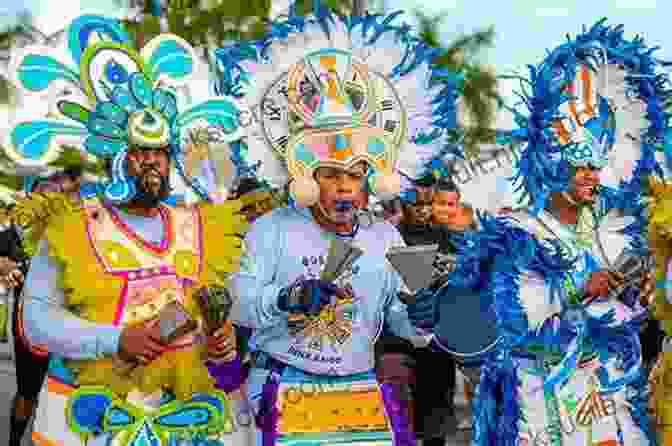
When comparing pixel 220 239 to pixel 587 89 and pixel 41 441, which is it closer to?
pixel 41 441

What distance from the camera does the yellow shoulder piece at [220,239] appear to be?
438 cm

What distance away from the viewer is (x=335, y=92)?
15.4ft

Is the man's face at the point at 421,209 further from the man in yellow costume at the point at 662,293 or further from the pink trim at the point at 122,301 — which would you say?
the pink trim at the point at 122,301

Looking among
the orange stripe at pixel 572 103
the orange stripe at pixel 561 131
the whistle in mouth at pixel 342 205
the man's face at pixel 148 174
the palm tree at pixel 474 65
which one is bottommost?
the whistle in mouth at pixel 342 205

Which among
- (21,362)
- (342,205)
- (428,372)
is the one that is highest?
(342,205)

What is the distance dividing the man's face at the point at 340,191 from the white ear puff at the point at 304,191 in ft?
0.11

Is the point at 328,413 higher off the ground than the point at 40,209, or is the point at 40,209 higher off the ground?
the point at 40,209

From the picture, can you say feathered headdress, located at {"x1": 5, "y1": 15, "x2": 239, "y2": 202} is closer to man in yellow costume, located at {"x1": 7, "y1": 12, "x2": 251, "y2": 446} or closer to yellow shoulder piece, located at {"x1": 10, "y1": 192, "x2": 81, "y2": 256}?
man in yellow costume, located at {"x1": 7, "y1": 12, "x2": 251, "y2": 446}

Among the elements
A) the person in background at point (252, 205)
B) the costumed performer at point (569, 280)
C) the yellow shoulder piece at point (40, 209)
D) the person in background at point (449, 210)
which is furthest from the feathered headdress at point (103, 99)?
the person in background at point (449, 210)

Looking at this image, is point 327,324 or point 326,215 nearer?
point 327,324

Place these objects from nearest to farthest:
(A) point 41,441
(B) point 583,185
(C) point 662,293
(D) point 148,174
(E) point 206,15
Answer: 1. (A) point 41,441
2. (D) point 148,174
3. (B) point 583,185
4. (C) point 662,293
5. (E) point 206,15

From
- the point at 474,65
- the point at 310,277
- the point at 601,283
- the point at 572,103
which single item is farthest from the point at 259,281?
the point at 474,65

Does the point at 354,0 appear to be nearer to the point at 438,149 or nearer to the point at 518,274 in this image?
the point at 438,149

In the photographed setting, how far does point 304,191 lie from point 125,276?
29.5 inches
